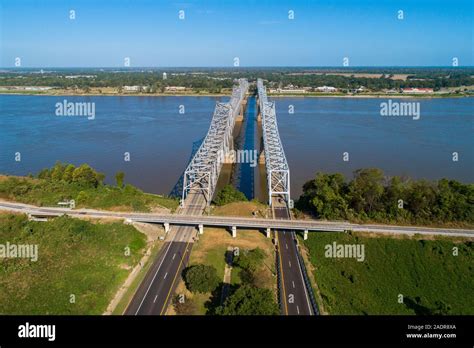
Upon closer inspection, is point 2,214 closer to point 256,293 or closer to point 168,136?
point 256,293

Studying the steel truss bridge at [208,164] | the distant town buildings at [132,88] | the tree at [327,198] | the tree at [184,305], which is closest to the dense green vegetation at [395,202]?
the tree at [327,198]

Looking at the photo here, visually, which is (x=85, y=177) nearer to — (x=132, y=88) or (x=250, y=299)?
(x=250, y=299)

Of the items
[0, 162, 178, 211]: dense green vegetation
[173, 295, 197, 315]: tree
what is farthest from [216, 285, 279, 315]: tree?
[0, 162, 178, 211]: dense green vegetation

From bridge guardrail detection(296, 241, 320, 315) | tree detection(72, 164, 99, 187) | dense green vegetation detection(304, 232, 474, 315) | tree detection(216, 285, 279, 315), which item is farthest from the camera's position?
tree detection(72, 164, 99, 187)

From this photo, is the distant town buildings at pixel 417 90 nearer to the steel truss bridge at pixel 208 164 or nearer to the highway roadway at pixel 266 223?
the steel truss bridge at pixel 208 164

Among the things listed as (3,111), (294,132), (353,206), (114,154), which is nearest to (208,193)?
(353,206)

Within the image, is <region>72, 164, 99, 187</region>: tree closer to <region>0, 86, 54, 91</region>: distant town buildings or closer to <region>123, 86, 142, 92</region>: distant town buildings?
<region>123, 86, 142, 92</region>: distant town buildings

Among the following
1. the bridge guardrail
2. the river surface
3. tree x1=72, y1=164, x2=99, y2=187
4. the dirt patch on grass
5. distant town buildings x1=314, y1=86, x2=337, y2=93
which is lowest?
the bridge guardrail
